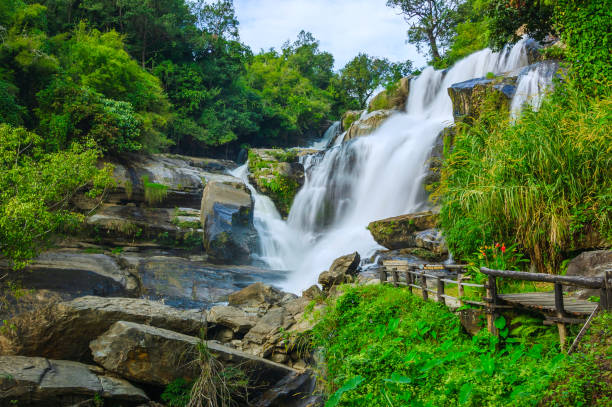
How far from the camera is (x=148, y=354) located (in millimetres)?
5875

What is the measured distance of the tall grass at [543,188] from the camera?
6.52 meters

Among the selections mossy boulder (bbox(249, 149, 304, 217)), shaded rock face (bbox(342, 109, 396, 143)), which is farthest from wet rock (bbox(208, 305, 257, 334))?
shaded rock face (bbox(342, 109, 396, 143))

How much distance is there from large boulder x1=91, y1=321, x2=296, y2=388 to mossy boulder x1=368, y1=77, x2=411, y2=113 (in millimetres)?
21344

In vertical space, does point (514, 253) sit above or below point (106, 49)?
below

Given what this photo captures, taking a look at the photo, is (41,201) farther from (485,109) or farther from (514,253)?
(485,109)

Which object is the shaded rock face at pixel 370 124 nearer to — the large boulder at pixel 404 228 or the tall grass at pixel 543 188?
the large boulder at pixel 404 228

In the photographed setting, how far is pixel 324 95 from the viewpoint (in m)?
38.3

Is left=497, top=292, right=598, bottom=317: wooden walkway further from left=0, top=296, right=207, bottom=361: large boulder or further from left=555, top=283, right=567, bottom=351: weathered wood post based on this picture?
left=0, top=296, right=207, bottom=361: large boulder

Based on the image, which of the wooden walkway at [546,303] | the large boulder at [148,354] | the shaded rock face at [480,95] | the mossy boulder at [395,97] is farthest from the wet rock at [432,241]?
the mossy boulder at [395,97]

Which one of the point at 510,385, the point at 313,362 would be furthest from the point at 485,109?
the point at 510,385

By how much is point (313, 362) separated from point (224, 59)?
2650 cm

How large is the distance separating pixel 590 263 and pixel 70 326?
27.3ft

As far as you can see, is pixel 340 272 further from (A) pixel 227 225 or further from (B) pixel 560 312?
(B) pixel 560 312

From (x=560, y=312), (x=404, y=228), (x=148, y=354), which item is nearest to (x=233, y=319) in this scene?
(x=148, y=354)
